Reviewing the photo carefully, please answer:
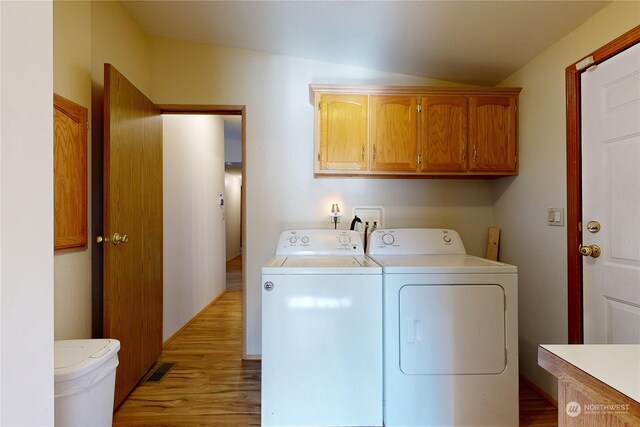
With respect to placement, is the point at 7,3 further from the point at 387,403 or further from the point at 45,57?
the point at 387,403

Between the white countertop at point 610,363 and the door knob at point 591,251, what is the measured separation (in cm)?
112

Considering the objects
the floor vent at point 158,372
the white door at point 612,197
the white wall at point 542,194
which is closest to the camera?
the white door at point 612,197

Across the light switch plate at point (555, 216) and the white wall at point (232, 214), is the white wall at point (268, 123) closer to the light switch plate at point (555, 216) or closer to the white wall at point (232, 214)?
the light switch plate at point (555, 216)

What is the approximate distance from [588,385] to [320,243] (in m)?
1.66

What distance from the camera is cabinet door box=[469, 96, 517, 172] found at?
216 centimetres

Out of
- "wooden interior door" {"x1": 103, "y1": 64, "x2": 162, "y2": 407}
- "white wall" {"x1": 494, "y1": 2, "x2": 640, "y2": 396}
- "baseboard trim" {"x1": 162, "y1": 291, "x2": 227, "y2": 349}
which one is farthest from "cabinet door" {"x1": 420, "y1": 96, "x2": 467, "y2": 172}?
"baseboard trim" {"x1": 162, "y1": 291, "x2": 227, "y2": 349}

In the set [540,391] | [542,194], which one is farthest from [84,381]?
[542,194]

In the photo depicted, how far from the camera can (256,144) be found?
96.7 inches

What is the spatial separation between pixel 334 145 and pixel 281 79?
0.79 meters

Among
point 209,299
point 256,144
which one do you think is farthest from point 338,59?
point 209,299

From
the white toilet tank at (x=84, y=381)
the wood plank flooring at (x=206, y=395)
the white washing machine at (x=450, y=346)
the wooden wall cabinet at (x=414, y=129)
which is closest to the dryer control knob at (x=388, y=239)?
the wooden wall cabinet at (x=414, y=129)

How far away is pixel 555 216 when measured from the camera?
1823 mm

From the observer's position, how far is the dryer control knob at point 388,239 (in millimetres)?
2162

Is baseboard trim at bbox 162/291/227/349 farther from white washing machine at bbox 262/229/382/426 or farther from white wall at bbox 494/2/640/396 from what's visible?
white wall at bbox 494/2/640/396
